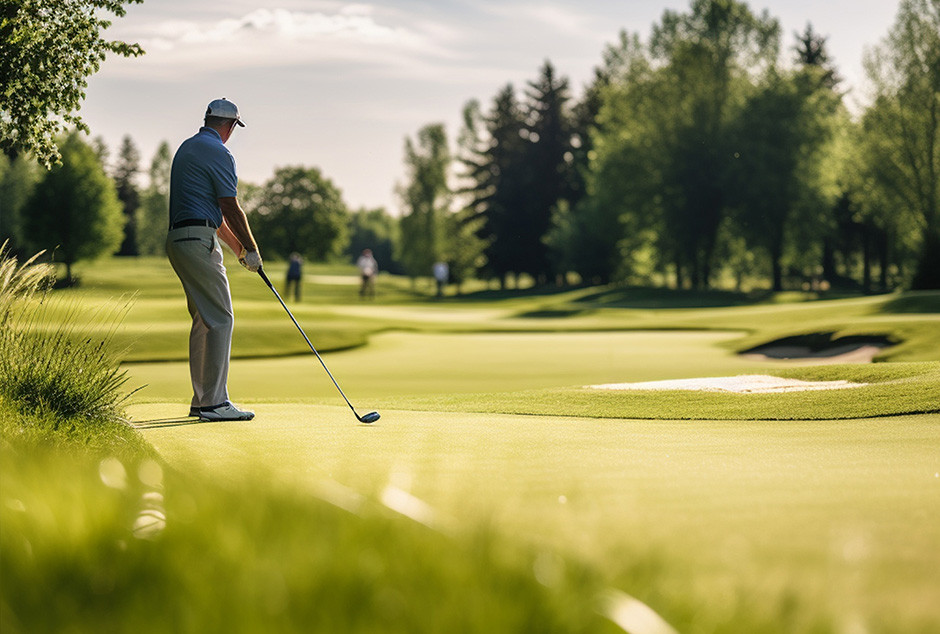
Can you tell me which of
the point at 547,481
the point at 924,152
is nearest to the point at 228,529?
the point at 547,481

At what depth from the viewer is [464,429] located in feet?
24.1

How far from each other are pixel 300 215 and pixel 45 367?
344 ft

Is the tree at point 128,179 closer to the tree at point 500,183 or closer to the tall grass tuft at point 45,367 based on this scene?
the tree at point 500,183

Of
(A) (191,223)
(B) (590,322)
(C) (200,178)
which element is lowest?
(B) (590,322)

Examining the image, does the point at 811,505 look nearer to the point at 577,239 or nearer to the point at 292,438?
the point at 292,438

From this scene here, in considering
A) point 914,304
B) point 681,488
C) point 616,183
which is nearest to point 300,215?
point 616,183

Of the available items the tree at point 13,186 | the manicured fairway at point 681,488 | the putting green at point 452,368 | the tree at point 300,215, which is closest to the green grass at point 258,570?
the manicured fairway at point 681,488

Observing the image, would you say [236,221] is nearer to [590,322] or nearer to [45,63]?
[45,63]

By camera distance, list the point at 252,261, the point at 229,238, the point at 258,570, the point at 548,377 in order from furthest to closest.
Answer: the point at 548,377
the point at 229,238
the point at 252,261
the point at 258,570

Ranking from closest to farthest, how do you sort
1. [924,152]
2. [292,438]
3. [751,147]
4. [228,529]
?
[228,529]
[292,438]
[924,152]
[751,147]

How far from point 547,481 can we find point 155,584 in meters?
2.58

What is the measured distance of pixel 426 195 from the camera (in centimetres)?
7838

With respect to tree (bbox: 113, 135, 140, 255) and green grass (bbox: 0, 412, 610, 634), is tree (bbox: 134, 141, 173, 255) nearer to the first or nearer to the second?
tree (bbox: 113, 135, 140, 255)

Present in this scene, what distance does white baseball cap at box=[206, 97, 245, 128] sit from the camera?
8.45 meters
